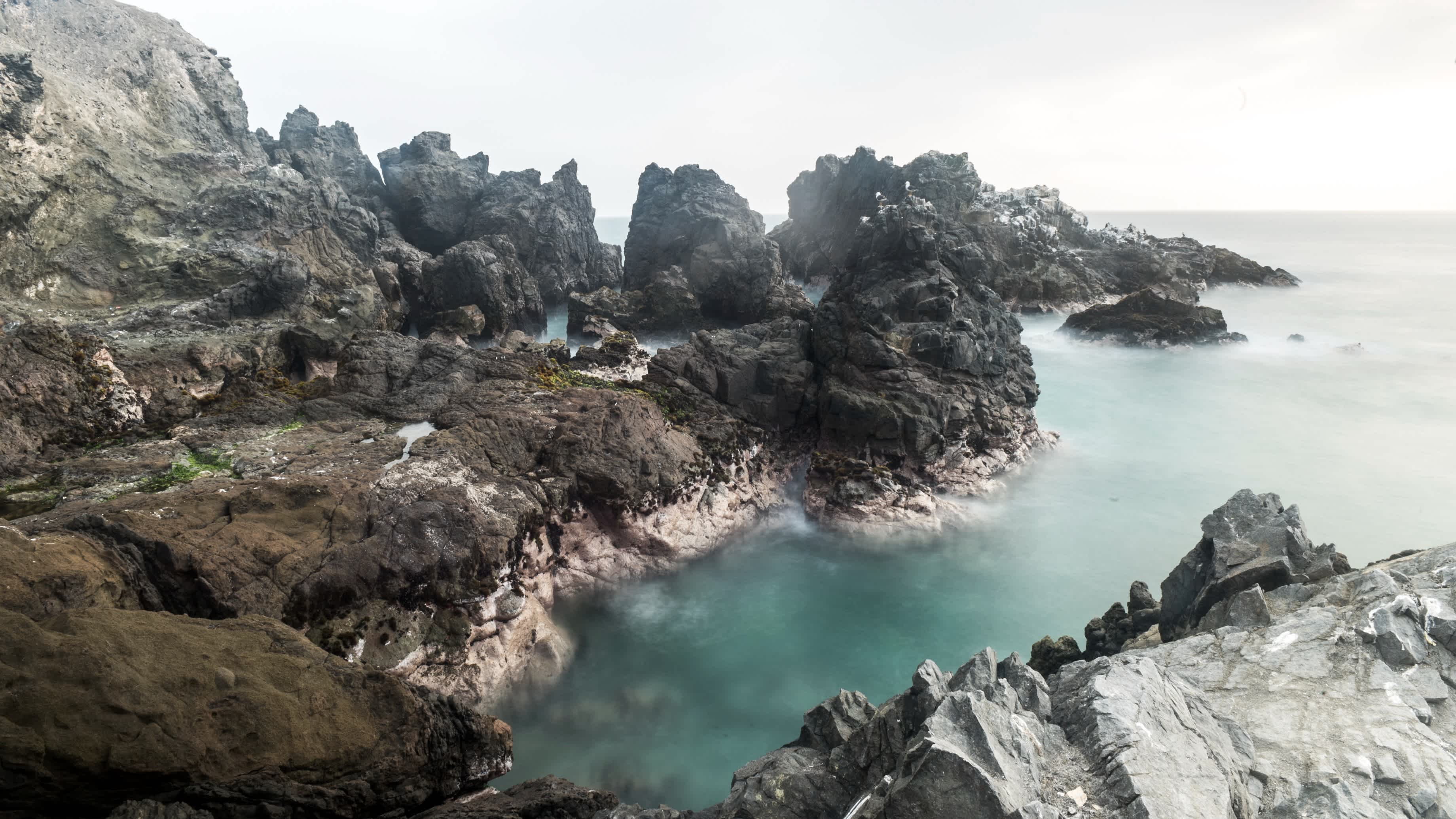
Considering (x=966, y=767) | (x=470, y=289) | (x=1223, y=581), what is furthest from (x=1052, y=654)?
(x=470, y=289)

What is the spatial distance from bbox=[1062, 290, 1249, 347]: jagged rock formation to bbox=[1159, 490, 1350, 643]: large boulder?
4523cm

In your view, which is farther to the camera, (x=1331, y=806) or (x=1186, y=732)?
(x=1186, y=732)

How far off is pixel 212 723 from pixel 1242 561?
20.7m

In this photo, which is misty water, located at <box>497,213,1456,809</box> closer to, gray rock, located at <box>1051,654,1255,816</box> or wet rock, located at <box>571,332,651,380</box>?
gray rock, located at <box>1051,654,1255,816</box>

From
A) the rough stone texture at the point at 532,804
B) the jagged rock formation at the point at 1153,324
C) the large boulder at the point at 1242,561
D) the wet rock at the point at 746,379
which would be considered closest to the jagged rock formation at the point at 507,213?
the wet rock at the point at 746,379

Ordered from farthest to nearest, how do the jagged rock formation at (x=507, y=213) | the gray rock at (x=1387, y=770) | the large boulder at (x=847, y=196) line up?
the large boulder at (x=847, y=196), the jagged rock formation at (x=507, y=213), the gray rock at (x=1387, y=770)

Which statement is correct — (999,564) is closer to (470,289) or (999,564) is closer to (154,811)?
(154,811)

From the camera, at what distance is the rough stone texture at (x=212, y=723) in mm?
8672

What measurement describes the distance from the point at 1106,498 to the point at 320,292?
43.9 meters

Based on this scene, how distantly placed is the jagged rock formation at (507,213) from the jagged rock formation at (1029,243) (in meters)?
26.6

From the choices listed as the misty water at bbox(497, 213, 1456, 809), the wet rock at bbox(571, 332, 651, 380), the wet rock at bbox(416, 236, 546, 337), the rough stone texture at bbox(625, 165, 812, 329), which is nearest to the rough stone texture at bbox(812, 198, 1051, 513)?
the misty water at bbox(497, 213, 1456, 809)

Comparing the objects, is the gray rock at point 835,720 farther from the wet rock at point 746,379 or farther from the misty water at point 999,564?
the wet rock at point 746,379

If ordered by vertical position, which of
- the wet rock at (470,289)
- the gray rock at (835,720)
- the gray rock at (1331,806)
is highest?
the wet rock at (470,289)

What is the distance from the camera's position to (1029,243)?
7469 centimetres
